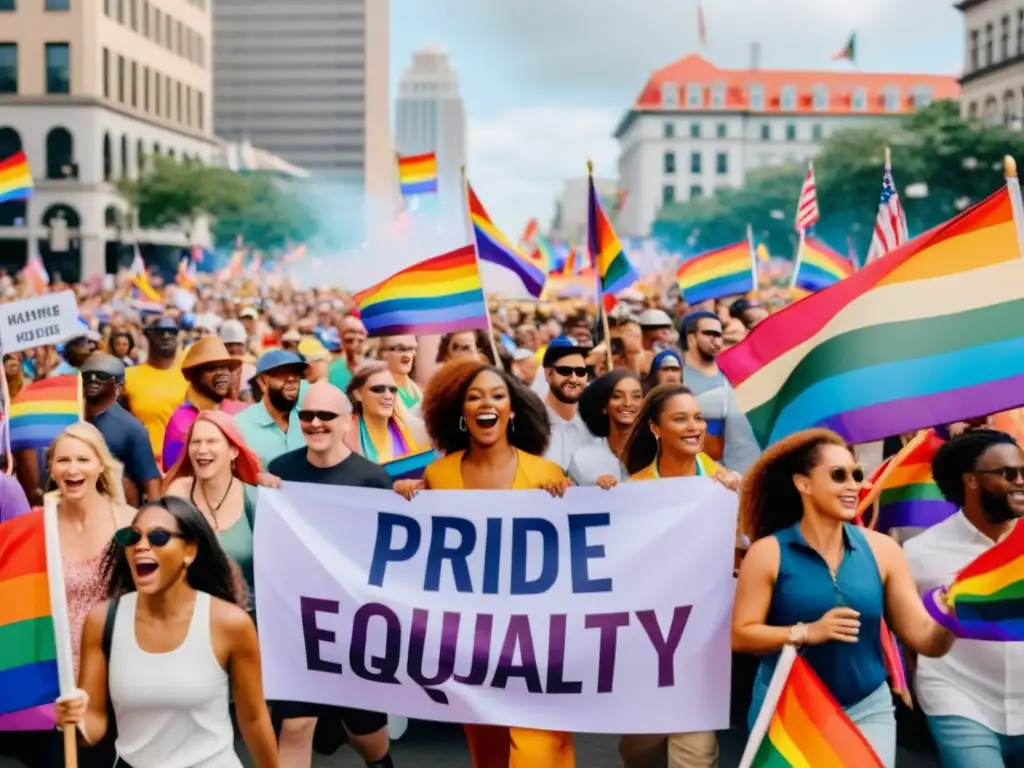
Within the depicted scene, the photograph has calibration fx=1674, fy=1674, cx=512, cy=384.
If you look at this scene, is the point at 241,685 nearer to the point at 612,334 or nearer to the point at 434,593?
the point at 434,593

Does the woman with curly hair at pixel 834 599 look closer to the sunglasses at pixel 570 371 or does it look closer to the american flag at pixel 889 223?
the sunglasses at pixel 570 371

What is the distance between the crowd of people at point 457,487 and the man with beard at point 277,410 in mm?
13

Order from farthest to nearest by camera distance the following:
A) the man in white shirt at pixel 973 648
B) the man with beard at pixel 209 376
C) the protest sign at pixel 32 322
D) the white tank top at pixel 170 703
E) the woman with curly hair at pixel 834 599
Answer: the man with beard at pixel 209 376, the protest sign at pixel 32 322, the man in white shirt at pixel 973 648, the woman with curly hair at pixel 834 599, the white tank top at pixel 170 703

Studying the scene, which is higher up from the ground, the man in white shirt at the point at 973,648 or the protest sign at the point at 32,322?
the protest sign at the point at 32,322

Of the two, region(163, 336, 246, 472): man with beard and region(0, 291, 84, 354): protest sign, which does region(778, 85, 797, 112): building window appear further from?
region(0, 291, 84, 354): protest sign

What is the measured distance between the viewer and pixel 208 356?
890 centimetres

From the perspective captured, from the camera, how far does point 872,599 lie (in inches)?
185

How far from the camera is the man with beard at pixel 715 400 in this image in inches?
337

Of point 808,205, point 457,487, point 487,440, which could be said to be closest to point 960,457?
point 487,440

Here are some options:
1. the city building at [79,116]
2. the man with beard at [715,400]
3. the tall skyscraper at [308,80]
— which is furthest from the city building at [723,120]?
the man with beard at [715,400]

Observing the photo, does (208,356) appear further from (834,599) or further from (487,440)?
(834,599)

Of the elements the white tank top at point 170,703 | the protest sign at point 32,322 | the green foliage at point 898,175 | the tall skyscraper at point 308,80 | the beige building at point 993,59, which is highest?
the tall skyscraper at point 308,80

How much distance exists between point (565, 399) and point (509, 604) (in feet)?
8.67

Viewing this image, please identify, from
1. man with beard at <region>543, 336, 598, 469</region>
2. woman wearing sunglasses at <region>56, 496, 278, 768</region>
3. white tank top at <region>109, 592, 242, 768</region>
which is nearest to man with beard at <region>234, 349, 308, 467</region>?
man with beard at <region>543, 336, 598, 469</region>
